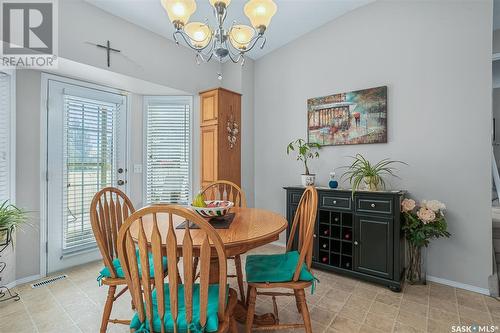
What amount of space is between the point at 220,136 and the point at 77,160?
1.69m

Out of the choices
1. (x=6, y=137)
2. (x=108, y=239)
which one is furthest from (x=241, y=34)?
(x=6, y=137)

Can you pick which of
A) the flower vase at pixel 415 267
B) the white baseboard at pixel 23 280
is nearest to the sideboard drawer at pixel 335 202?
the flower vase at pixel 415 267

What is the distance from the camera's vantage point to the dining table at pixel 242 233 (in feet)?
4.40

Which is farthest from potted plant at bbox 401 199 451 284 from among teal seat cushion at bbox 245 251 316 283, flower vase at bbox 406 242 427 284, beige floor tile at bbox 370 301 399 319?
teal seat cushion at bbox 245 251 316 283

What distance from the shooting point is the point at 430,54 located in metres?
2.54

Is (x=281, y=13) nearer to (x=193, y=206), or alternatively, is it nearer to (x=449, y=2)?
(x=449, y=2)

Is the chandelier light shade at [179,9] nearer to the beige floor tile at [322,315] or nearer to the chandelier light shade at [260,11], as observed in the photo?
the chandelier light shade at [260,11]

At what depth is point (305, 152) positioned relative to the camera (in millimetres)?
3227

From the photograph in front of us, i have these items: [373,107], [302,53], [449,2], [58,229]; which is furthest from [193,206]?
[449,2]

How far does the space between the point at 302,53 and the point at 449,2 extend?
5.18 ft

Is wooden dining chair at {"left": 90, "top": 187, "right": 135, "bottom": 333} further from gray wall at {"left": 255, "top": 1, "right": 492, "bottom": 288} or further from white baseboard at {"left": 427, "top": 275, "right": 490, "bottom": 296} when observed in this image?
white baseboard at {"left": 427, "top": 275, "right": 490, "bottom": 296}

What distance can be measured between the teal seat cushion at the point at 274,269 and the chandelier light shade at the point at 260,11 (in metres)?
1.63

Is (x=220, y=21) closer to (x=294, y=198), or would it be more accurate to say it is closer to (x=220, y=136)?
(x=220, y=136)

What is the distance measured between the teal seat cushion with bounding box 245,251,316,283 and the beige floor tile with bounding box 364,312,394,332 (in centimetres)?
72
